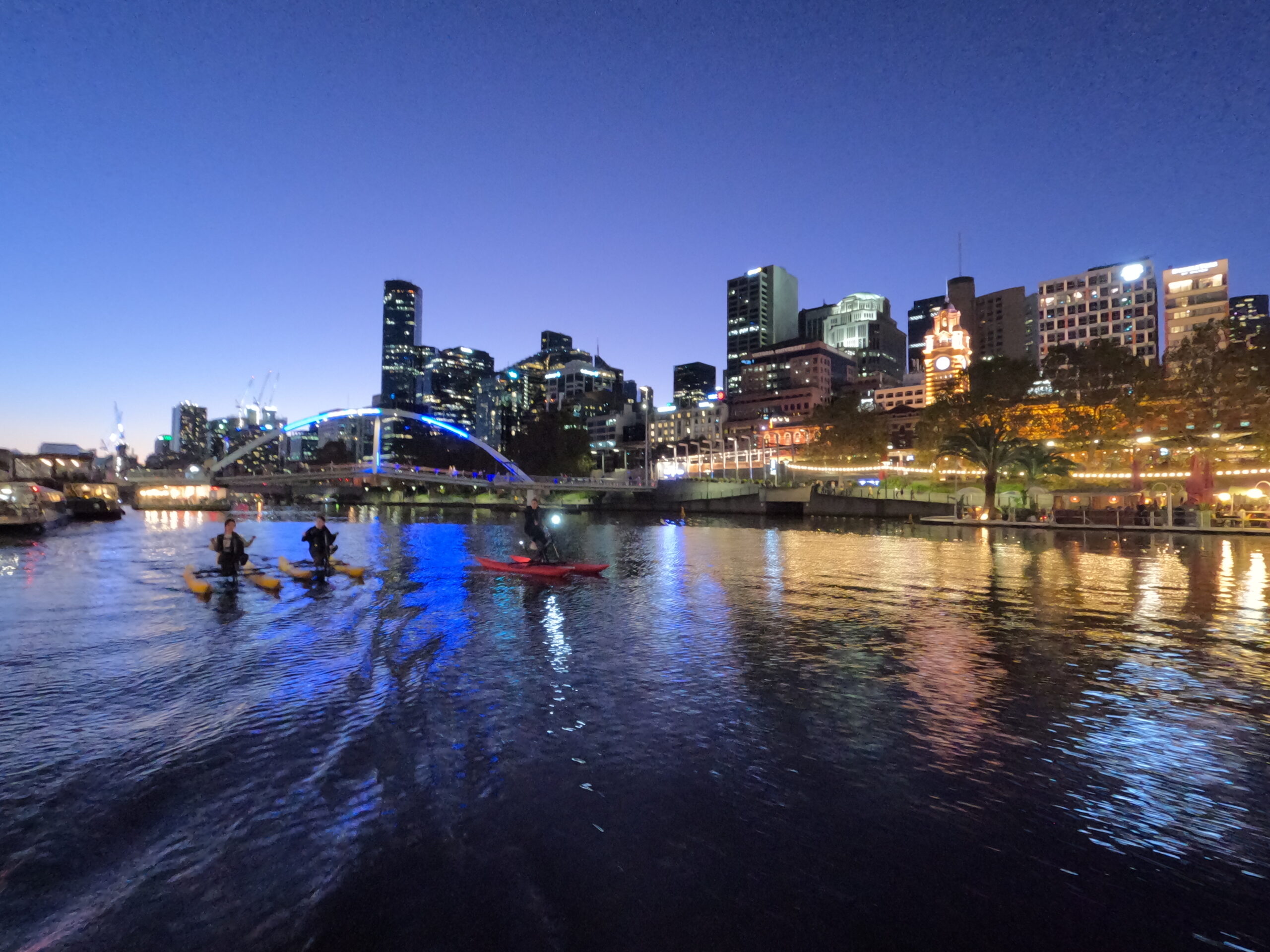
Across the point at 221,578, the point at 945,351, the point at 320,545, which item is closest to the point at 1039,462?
the point at 320,545

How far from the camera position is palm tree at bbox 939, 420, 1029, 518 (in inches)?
2295

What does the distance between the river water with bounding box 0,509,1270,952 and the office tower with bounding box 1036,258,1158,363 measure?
16014 cm

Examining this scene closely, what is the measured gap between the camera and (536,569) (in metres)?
21.4

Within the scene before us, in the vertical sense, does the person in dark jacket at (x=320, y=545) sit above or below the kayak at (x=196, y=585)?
above

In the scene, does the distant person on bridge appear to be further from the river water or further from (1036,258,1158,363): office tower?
(1036,258,1158,363): office tower

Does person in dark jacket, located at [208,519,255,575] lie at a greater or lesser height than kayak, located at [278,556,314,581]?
greater

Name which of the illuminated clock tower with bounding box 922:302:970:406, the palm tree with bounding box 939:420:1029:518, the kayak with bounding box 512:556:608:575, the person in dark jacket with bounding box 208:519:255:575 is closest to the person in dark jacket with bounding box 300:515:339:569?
the person in dark jacket with bounding box 208:519:255:575

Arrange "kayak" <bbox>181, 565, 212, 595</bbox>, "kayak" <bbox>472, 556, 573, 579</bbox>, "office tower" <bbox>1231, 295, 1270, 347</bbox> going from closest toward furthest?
"kayak" <bbox>181, 565, 212, 595</bbox> → "kayak" <bbox>472, 556, 573, 579</bbox> → "office tower" <bbox>1231, 295, 1270, 347</bbox>

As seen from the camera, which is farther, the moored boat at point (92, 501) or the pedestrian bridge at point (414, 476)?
the pedestrian bridge at point (414, 476)

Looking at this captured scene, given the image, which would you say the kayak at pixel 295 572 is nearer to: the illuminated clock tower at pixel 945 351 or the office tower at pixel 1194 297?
the illuminated clock tower at pixel 945 351

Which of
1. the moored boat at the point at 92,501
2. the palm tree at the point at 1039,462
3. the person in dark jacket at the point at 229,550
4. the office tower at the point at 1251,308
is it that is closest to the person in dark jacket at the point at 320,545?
the person in dark jacket at the point at 229,550

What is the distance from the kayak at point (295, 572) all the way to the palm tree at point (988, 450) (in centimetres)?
5545

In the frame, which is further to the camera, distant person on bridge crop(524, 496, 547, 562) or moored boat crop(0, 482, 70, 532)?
moored boat crop(0, 482, 70, 532)

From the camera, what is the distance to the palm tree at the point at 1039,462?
195 ft
